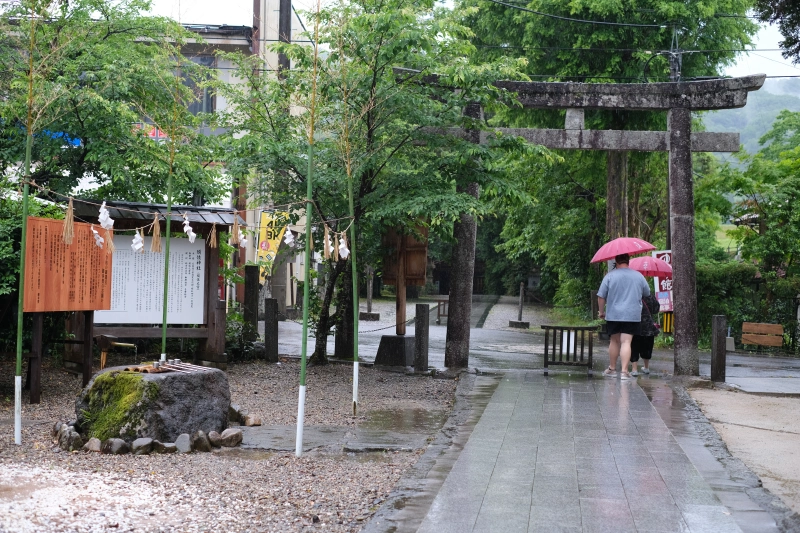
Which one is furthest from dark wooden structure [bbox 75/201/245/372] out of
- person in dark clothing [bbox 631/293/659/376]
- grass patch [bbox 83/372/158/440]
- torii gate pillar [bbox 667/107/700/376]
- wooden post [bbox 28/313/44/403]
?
torii gate pillar [bbox 667/107/700/376]

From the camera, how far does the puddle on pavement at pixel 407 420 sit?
30.1 ft

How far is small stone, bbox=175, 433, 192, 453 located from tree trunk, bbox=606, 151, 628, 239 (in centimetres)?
1794

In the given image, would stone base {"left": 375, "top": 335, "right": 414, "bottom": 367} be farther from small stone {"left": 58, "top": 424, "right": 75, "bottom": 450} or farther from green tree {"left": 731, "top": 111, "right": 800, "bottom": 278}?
green tree {"left": 731, "top": 111, "right": 800, "bottom": 278}

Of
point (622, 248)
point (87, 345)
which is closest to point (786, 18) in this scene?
point (622, 248)

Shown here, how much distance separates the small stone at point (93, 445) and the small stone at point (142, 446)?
1.00ft

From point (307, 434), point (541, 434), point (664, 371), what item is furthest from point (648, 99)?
point (307, 434)

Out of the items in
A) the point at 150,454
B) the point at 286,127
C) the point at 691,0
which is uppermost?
the point at 691,0

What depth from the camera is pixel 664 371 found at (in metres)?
15.2

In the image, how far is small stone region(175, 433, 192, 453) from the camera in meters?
7.75

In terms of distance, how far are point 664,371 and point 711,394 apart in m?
2.90

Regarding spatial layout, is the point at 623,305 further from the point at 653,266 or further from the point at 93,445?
the point at 93,445

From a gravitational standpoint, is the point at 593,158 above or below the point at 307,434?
above

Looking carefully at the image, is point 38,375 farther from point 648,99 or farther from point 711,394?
point 648,99

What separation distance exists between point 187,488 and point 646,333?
900 centimetres
